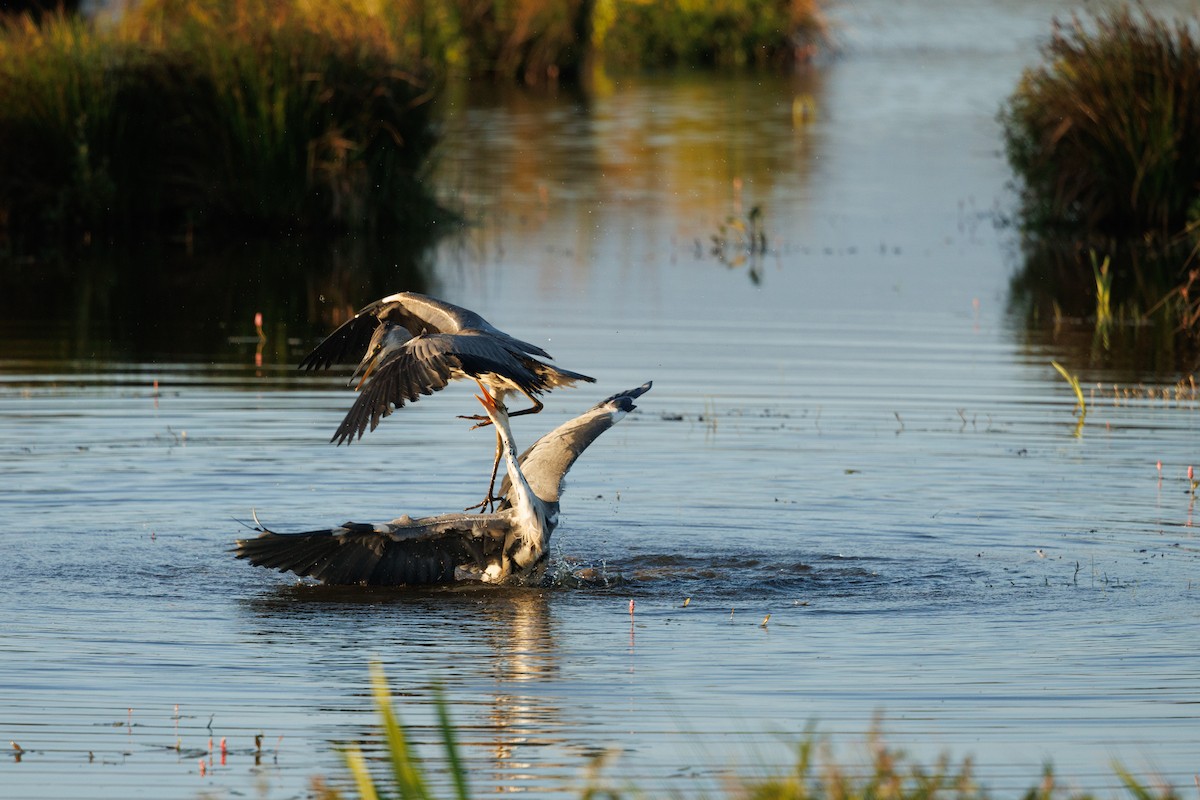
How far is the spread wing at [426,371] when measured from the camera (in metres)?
7.76

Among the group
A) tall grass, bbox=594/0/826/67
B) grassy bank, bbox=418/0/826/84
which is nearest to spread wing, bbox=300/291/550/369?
grassy bank, bbox=418/0/826/84

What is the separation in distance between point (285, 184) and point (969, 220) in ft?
27.8

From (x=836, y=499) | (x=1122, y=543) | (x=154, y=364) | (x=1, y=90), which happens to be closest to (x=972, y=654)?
(x=1122, y=543)

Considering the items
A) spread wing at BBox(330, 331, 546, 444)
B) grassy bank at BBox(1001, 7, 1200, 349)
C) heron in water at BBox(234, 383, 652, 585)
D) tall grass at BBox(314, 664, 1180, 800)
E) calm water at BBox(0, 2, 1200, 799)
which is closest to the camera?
tall grass at BBox(314, 664, 1180, 800)

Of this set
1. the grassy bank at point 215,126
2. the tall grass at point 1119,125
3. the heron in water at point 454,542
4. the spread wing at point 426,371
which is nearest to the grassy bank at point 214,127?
the grassy bank at point 215,126

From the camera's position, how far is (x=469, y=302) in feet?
56.3

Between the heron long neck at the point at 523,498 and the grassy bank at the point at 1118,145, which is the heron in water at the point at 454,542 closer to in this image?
the heron long neck at the point at 523,498

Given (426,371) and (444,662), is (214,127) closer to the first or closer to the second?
(426,371)

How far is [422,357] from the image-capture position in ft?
26.2

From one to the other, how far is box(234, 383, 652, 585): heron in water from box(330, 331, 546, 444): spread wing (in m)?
0.37

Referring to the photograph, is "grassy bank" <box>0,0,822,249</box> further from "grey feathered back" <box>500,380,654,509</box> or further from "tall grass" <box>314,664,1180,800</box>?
"tall grass" <box>314,664,1180,800</box>

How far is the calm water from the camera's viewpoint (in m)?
6.56

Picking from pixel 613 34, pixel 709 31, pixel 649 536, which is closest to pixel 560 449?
pixel 649 536

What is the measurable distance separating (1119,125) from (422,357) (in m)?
13.4
